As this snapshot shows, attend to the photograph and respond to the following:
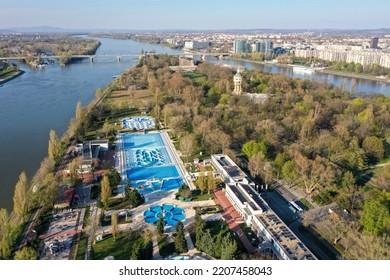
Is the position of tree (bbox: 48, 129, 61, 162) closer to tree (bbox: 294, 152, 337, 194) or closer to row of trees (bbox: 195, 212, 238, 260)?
→ row of trees (bbox: 195, 212, 238, 260)

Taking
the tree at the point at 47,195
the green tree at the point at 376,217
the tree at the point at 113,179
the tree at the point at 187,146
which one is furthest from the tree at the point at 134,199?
the green tree at the point at 376,217

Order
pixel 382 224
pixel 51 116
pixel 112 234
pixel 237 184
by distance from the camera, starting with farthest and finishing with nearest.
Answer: pixel 51 116 < pixel 237 184 < pixel 112 234 < pixel 382 224

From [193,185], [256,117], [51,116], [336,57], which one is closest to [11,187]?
[193,185]

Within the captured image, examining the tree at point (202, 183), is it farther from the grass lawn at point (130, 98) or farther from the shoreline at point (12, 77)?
the shoreline at point (12, 77)

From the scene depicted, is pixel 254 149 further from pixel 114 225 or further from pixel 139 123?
pixel 139 123

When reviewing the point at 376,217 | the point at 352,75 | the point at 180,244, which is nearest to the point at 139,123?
the point at 180,244

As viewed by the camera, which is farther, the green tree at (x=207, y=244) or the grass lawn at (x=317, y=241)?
the grass lawn at (x=317, y=241)

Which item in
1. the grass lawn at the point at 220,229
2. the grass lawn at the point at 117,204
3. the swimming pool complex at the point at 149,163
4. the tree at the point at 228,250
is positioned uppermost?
the tree at the point at 228,250

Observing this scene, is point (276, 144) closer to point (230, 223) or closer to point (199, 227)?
point (230, 223)
